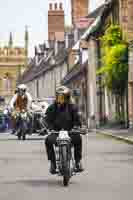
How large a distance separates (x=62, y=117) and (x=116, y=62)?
100 feet

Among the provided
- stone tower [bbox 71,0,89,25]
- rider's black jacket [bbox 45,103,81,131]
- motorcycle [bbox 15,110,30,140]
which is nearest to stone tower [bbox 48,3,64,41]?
stone tower [bbox 71,0,89,25]

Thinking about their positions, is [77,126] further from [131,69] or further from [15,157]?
[131,69]

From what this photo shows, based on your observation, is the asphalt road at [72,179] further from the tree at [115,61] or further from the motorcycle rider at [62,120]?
the tree at [115,61]

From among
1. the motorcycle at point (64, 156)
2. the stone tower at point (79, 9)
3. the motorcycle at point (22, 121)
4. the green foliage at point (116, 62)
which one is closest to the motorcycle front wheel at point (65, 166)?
the motorcycle at point (64, 156)

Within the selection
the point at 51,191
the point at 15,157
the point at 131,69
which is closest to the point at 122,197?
the point at 51,191

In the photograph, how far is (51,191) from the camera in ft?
40.1

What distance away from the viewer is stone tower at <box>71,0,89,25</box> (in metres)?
75.3

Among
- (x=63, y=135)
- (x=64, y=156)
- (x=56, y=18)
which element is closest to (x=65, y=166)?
(x=64, y=156)

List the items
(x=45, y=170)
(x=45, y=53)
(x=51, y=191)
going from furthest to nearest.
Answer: (x=45, y=53)
(x=45, y=170)
(x=51, y=191)

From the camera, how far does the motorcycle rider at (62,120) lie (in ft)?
44.3

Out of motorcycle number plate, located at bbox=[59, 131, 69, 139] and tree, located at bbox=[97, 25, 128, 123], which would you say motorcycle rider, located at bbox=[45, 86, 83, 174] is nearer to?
motorcycle number plate, located at bbox=[59, 131, 69, 139]

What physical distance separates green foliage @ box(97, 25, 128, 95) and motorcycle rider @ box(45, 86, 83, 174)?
3005cm

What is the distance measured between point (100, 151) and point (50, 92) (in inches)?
2637

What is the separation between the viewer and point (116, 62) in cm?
4384
